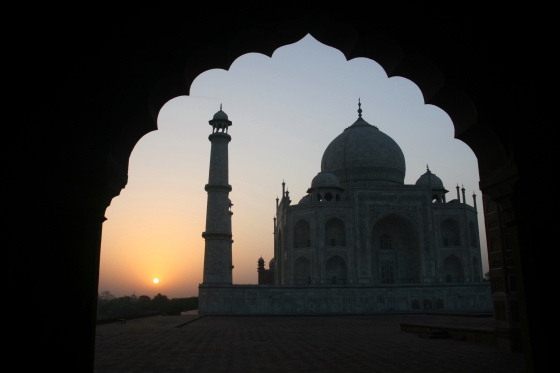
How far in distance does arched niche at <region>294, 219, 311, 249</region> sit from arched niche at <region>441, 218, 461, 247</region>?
Answer: 10.4 metres

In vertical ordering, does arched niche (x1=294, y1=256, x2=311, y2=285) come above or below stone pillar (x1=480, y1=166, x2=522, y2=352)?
above

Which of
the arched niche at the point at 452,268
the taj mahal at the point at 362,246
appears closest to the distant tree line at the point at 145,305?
the taj mahal at the point at 362,246

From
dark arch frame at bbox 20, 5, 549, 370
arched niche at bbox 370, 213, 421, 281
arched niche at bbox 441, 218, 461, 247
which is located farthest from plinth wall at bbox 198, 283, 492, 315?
dark arch frame at bbox 20, 5, 549, 370

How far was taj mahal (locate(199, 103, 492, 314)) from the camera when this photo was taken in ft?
92.6

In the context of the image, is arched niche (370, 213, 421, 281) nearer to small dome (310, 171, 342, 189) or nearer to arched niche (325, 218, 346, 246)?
arched niche (325, 218, 346, 246)

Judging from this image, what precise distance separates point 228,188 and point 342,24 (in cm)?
2454

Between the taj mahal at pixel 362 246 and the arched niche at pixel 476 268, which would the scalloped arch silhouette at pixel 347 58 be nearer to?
the taj mahal at pixel 362 246

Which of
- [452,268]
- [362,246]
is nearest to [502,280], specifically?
[362,246]

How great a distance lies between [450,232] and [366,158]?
9.29m

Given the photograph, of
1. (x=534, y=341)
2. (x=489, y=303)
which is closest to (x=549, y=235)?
(x=534, y=341)

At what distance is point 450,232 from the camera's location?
122 feet

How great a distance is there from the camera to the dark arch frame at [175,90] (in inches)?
142

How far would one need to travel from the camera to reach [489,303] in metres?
30.1

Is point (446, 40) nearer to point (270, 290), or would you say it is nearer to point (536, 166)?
point (536, 166)
